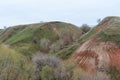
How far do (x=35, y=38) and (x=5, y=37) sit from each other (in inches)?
660

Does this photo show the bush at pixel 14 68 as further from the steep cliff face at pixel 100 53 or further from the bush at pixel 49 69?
the steep cliff face at pixel 100 53

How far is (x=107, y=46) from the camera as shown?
2763 inches

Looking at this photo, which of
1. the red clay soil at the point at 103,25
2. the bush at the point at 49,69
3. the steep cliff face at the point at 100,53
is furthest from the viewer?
the red clay soil at the point at 103,25

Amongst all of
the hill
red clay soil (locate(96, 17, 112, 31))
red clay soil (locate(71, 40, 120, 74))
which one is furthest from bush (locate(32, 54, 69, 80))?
the hill

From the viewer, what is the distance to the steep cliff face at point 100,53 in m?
65.6

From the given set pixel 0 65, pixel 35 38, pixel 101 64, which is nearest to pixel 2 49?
pixel 0 65

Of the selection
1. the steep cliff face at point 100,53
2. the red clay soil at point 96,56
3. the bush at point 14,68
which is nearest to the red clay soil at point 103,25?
the steep cliff face at point 100,53

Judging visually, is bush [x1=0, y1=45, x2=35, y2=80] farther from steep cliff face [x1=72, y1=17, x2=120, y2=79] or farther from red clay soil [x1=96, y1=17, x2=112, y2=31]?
red clay soil [x1=96, y1=17, x2=112, y2=31]

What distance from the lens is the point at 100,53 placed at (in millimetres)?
68875

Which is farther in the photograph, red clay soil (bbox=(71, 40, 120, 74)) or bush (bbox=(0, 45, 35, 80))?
red clay soil (bbox=(71, 40, 120, 74))

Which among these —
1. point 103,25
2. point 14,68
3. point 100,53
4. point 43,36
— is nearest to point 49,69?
point 14,68

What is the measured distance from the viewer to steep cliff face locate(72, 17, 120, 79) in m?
65.6

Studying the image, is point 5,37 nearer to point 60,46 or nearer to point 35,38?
point 35,38

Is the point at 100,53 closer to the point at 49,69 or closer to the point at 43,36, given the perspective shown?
the point at 49,69
